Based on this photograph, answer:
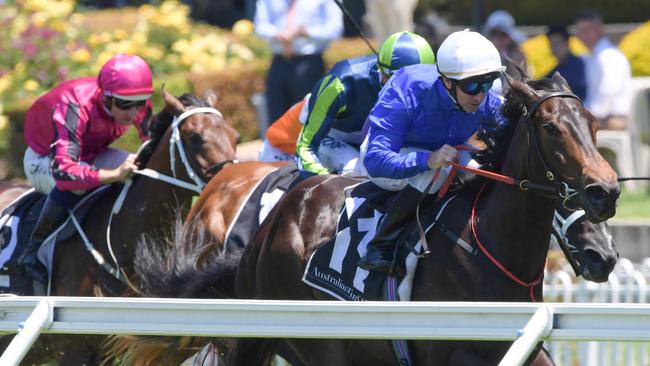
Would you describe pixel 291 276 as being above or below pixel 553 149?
below

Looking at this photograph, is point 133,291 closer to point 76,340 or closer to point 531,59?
point 76,340

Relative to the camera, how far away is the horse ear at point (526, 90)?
16.2 feet

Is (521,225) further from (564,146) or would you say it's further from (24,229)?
(24,229)

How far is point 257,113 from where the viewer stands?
1252cm

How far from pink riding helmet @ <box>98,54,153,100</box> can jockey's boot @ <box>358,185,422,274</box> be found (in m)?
2.01

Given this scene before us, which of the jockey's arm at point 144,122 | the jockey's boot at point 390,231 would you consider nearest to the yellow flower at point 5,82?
the jockey's arm at point 144,122

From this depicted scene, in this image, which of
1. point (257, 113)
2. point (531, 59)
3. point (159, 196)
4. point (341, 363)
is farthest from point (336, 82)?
point (531, 59)

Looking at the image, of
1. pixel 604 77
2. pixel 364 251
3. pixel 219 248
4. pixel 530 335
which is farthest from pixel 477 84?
pixel 604 77

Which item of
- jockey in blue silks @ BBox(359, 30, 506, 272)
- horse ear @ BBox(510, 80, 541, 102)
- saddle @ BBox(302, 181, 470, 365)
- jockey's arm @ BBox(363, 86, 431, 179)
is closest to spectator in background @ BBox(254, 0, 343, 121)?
saddle @ BBox(302, 181, 470, 365)

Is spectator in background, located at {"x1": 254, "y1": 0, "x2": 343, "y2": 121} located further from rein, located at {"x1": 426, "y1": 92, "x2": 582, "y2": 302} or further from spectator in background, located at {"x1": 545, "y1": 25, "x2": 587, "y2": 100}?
rein, located at {"x1": 426, "y1": 92, "x2": 582, "y2": 302}

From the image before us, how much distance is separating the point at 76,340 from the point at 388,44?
2101 mm

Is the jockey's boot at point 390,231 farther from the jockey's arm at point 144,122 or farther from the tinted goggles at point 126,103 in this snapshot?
the jockey's arm at point 144,122

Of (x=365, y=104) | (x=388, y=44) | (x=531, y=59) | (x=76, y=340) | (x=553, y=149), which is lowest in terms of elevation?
(x=531, y=59)

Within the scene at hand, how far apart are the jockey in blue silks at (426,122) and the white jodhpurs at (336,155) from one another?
1308 mm
